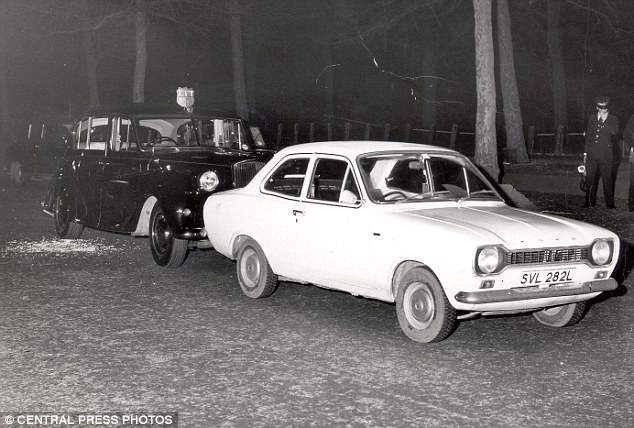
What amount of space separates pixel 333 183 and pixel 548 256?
2518 millimetres

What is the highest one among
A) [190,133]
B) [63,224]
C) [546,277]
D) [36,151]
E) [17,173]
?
[190,133]

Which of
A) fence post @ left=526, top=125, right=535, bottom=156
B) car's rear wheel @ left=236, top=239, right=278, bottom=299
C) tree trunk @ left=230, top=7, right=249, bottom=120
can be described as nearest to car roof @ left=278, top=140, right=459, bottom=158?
car's rear wheel @ left=236, top=239, right=278, bottom=299

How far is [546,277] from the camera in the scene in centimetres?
667

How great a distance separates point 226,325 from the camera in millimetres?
7383

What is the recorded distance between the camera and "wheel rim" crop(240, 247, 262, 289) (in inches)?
336

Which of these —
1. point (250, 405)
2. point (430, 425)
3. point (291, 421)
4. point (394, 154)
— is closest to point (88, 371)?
point (250, 405)

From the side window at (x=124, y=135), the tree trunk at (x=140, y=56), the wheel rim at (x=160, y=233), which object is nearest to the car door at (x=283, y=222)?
the wheel rim at (x=160, y=233)

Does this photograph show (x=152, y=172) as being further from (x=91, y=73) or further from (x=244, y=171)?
(x=91, y=73)

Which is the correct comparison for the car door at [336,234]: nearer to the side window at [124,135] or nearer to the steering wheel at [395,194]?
the steering wheel at [395,194]

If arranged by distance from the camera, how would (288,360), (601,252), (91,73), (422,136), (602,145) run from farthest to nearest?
(422,136) < (91,73) < (602,145) < (601,252) < (288,360)

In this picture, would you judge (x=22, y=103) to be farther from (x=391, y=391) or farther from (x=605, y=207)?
(x=391, y=391)

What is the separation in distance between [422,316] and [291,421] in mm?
2163

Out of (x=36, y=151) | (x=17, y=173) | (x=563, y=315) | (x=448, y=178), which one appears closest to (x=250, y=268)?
(x=448, y=178)

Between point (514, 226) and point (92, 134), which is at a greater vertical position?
point (92, 134)
